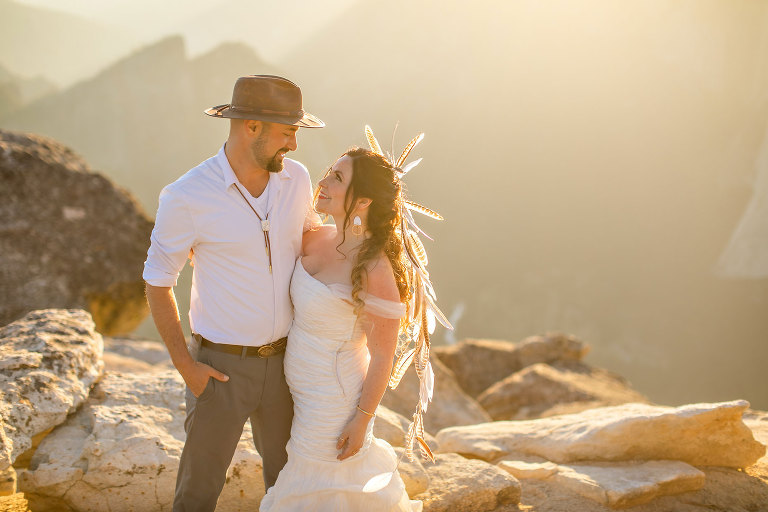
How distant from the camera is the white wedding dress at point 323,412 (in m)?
2.35

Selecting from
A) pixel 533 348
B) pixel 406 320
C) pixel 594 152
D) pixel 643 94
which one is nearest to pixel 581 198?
pixel 594 152

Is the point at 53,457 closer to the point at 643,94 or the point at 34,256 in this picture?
the point at 34,256

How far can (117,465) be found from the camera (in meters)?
2.94

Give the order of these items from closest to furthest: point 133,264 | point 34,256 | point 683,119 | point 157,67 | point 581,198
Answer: point 34,256 < point 133,264 < point 157,67 < point 581,198 < point 683,119

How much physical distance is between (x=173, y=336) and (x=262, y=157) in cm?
76

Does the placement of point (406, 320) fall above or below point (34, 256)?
above

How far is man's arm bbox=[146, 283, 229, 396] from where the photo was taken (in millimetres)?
2193

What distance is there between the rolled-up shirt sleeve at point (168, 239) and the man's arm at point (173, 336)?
1.9 inches

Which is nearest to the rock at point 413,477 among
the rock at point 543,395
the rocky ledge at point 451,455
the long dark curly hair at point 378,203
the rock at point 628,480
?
the rocky ledge at point 451,455

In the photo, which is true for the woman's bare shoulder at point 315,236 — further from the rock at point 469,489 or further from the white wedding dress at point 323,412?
the rock at point 469,489

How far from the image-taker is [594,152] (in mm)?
A: 43250

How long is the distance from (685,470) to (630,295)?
29.8 m

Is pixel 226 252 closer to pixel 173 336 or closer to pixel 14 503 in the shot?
pixel 173 336

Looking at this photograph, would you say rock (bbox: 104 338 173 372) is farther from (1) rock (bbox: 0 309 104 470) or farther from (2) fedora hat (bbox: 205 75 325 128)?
(2) fedora hat (bbox: 205 75 325 128)
